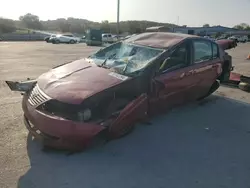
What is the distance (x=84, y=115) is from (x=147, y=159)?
1.03 metres

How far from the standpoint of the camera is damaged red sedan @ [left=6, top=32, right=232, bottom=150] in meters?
4.12

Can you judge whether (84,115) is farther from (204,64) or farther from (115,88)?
(204,64)

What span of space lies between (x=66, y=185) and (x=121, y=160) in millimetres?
925

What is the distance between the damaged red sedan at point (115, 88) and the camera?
13.5 feet

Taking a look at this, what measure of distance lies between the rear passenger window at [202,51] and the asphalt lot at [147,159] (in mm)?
1283

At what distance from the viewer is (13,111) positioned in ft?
19.8

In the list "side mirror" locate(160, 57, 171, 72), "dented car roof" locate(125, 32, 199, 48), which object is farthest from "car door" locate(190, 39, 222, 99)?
"side mirror" locate(160, 57, 171, 72)

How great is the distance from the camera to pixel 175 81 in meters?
5.63

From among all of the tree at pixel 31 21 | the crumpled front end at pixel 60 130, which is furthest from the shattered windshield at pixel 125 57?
the tree at pixel 31 21

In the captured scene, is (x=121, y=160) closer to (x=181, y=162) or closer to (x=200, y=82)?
(x=181, y=162)

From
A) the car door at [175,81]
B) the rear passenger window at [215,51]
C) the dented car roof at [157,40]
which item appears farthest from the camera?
the rear passenger window at [215,51]

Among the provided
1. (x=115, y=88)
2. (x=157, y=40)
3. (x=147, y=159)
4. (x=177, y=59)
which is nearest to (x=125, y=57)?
(x=157, y=40)

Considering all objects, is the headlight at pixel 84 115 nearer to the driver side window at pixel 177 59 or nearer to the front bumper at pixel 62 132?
the front bumper at pixel 62 132

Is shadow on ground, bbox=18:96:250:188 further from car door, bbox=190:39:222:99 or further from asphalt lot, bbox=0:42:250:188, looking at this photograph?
car door, bbox=190:39:222:99
